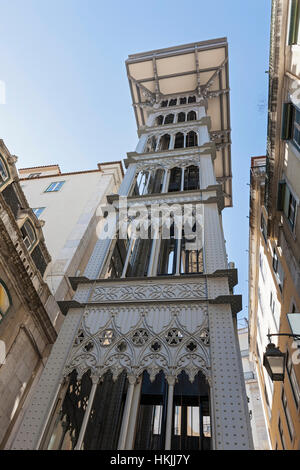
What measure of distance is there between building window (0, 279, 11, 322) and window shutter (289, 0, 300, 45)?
12.5m

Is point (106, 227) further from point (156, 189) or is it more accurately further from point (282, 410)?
point (282, 410)

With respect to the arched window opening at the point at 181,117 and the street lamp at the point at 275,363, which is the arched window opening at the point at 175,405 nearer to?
the street lamp at the point at 275,363

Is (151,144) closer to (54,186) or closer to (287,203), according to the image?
(54,186)

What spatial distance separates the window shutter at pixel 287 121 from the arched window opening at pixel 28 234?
35.2 feet

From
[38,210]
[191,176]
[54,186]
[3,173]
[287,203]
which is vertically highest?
[54,186]

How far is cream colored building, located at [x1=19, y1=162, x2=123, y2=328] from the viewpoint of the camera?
52.7ft

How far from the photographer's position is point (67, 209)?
2055cm

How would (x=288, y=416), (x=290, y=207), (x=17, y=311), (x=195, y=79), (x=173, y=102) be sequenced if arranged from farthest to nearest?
(x=173, y=102) → (x=195, y=79) → (x=288, y=416) → (x=290, y=207) → (x=17, y=311)

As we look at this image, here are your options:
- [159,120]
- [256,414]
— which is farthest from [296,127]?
[256,414]

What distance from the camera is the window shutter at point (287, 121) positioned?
11.4 meters

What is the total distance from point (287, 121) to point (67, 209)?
13.6 meters

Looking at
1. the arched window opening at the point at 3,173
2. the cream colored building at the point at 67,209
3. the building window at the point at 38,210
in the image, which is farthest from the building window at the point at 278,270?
the building window at the point at 38,210

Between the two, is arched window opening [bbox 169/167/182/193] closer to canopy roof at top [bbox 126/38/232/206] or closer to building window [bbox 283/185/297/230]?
building window [bbox 283/185/297/230]
